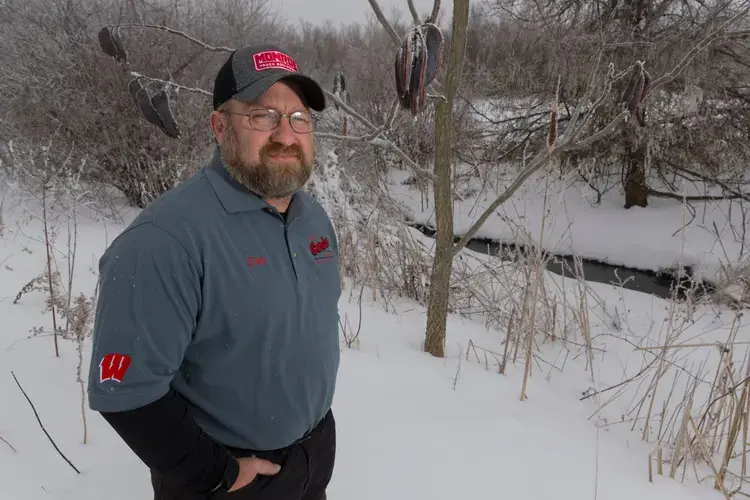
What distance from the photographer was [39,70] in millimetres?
6883

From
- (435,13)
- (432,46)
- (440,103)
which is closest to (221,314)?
(432,46)

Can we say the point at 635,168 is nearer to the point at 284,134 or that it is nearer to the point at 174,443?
the point at 284,134

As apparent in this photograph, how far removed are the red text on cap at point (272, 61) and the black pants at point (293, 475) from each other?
0.92m

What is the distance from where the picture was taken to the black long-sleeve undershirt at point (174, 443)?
94 cm

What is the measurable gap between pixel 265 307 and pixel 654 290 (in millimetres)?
7128

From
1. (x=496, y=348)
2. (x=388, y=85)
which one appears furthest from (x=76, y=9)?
(x=496, y=348)

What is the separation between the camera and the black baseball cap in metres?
1.13

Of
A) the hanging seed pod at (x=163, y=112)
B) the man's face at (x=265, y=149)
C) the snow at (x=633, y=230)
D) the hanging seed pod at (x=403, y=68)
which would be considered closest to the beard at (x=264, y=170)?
the man's face at (x=265, y=149)

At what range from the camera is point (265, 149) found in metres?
1.16

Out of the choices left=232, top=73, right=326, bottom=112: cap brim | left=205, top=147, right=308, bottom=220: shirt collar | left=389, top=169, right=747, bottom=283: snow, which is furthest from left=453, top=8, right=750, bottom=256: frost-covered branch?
Result: left=389, top=169, right=747, bottom=283: snow

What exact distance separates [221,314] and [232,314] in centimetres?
2

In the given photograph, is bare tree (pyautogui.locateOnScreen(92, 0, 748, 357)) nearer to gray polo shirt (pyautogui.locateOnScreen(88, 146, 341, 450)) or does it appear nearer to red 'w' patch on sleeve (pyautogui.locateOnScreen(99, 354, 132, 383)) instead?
gray polo shirt (pyautogui.locateOnScreen(88, 146, 341, 450))

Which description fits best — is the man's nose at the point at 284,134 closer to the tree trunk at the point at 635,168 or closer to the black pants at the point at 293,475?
the black pants at the point at 293,475

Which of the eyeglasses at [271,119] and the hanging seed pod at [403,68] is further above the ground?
the hanging seed pod at [403,68]
